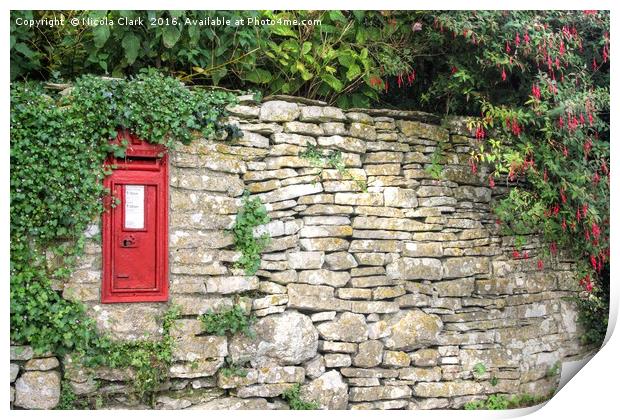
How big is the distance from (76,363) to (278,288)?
4.07ft

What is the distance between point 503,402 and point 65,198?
Answer: 9.95ft

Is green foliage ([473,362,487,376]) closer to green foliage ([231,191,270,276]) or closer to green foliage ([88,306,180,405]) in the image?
green foliage ([231,191,270,276])

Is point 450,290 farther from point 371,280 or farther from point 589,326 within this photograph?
point 589,326

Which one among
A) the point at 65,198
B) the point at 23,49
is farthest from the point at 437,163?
the point at 23,49

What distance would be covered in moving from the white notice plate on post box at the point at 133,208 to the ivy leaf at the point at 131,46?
771mm

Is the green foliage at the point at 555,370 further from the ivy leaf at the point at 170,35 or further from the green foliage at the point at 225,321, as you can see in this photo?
the ivy leaf at the point at 170,35

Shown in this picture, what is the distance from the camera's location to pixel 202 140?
3.89 m

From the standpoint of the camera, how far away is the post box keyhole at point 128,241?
366cm

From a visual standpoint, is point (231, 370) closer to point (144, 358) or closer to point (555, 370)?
point (144, 358)

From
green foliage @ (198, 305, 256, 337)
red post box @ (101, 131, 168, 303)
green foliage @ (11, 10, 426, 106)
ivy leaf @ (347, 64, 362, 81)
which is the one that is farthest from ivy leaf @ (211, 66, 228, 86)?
green foliage @ (198, 305, 256, 337)

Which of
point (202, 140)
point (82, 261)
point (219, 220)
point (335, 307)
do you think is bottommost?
point (335, 307)
